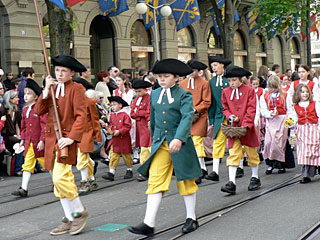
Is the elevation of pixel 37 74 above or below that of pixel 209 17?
below

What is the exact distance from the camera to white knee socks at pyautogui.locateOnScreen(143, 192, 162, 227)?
587 cm

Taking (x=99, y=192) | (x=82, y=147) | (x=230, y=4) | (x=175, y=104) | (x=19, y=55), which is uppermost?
(x=230, y=4)

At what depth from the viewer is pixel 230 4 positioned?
23844 mm

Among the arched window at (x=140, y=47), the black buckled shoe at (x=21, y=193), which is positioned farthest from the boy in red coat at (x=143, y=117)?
the arched window at (x=140, y=47)

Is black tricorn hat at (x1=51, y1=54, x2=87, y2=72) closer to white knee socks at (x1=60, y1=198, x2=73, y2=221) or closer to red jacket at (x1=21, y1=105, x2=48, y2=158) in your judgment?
white knee socks at (x1=60, y1=198, x2=73, y2=221)

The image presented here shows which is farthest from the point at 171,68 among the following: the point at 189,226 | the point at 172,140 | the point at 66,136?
the point at 189,226

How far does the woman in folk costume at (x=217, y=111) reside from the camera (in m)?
9.34

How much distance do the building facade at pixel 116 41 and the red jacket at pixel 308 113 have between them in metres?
9.57

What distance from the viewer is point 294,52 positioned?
1768 inches

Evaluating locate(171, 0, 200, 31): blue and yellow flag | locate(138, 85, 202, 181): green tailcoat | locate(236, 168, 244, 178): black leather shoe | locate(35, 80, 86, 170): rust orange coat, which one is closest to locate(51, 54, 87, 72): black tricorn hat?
locate(35, 80, 86, 170): rust orange coat

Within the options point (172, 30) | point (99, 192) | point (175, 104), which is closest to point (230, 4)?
point (172, 30)

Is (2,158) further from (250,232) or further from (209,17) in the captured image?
(209,17)

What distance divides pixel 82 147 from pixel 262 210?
3.09 m

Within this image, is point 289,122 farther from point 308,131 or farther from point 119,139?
point 119,139
